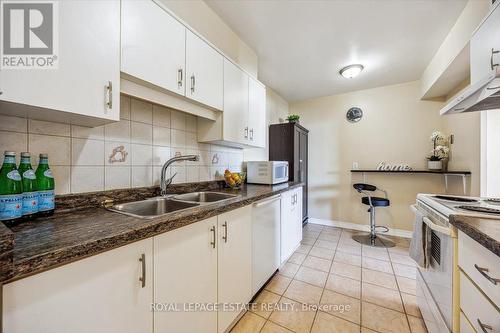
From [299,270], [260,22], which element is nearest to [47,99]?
[260,22]

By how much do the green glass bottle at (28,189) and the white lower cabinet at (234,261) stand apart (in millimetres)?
823

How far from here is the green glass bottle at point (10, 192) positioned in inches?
28.5

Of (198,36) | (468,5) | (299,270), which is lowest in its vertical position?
(299,270)

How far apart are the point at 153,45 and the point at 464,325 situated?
6.77 ft

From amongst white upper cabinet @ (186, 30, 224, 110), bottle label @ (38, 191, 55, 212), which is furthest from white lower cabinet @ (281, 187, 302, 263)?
bottle label @ (38, 191, 55, 212)

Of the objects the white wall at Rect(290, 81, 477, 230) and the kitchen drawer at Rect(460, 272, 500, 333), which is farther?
the white wall at Rect(290, 81, 477, 230)

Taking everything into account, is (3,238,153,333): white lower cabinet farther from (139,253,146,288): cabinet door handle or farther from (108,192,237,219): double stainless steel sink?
(108,192,237,219): double stainless steel sink

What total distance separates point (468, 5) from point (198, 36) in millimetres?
2252

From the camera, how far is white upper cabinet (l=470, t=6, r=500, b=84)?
1.06 metres

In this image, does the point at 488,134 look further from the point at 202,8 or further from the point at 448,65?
the point at 202,8

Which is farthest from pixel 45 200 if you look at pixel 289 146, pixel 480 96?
pixel 289 146

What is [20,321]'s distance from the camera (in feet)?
1.63

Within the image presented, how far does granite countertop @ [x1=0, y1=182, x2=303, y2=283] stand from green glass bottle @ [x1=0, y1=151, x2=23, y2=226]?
0.05 metres

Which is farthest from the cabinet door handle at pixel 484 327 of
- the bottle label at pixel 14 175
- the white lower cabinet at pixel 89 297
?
the bottle label at pixel 14 175
